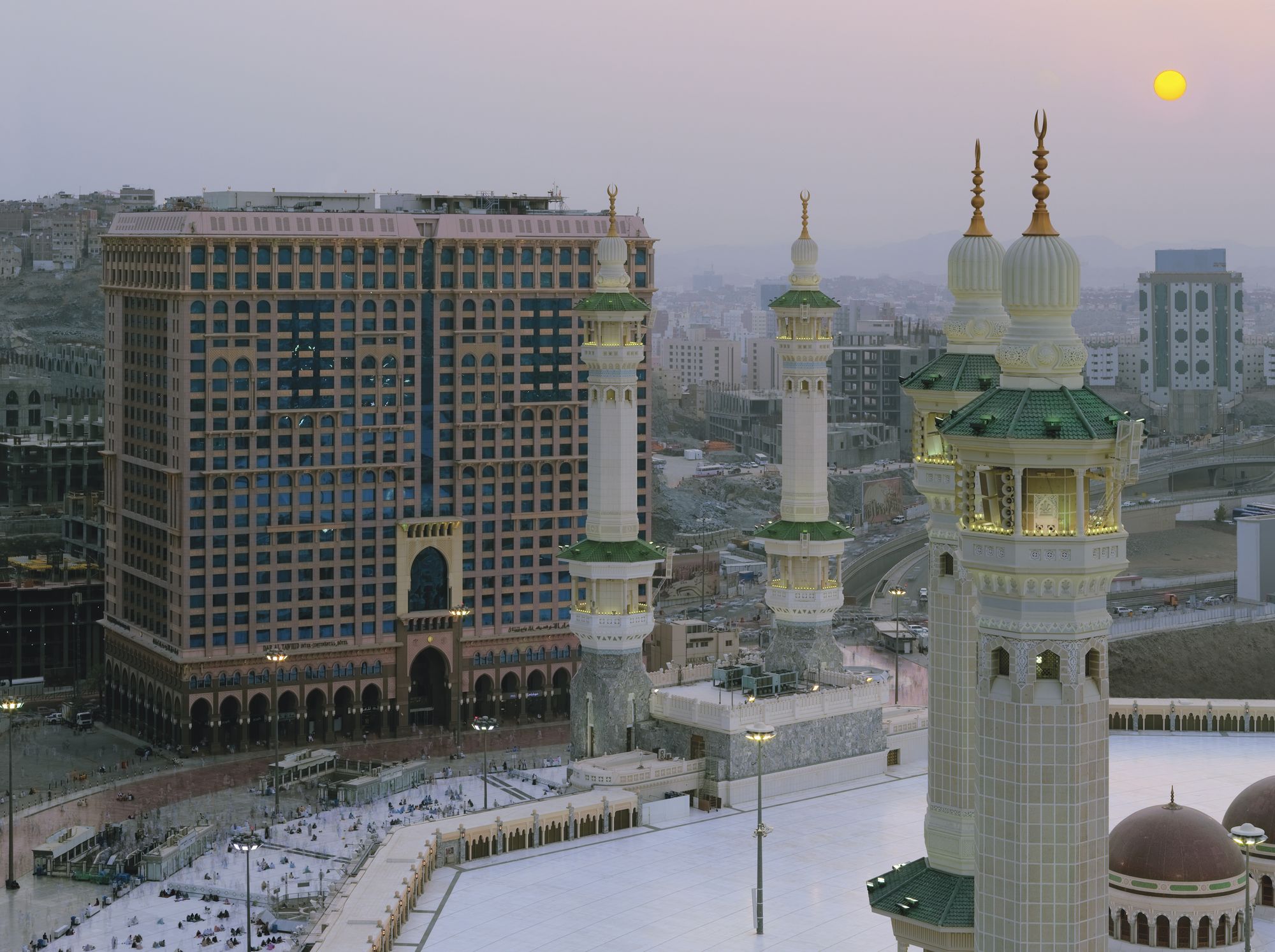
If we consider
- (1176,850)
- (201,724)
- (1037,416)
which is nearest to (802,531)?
(1176,850)

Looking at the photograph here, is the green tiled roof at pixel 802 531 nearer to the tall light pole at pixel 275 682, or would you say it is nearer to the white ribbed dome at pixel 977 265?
the tall light pole at pixel 275 682

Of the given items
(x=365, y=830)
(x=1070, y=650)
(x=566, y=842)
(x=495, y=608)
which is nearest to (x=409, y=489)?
(x=495, y=608)

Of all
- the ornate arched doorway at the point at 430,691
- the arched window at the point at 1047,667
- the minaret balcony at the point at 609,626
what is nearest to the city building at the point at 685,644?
the ornate arched doorway at the point at 430,691

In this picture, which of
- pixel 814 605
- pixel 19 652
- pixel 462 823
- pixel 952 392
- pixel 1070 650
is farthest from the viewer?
pixel 19 652

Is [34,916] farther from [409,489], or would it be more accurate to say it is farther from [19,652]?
[19,652]

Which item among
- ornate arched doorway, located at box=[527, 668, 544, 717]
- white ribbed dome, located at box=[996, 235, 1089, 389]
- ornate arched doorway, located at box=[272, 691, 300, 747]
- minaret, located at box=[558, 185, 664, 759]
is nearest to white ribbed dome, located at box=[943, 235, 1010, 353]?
Answer: white ribbed dome, located at box=[996, 235, 1089, 389]

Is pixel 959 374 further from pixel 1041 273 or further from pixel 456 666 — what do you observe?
pixel 456 666
